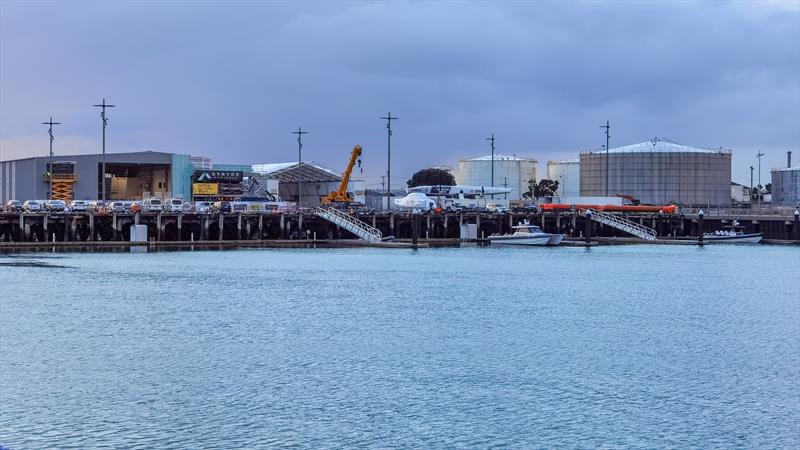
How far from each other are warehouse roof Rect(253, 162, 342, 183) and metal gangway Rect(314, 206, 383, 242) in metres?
43.9

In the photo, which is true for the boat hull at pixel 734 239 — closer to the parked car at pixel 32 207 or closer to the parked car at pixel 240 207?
the parked car at pixel 240 207

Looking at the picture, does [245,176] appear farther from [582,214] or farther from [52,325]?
[52,325]

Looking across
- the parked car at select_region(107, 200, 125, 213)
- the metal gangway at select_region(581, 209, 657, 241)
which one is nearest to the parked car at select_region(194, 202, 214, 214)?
the parked car at select_region(107, 200, 125, 213)

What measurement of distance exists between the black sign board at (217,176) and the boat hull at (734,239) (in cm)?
5456

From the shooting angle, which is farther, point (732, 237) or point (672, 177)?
point (672, 177)


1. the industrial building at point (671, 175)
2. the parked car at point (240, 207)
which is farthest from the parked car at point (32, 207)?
the industrial building at point (671, 175)

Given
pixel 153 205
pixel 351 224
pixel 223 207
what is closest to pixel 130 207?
pixel 153 205

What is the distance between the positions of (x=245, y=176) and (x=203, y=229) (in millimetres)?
38512

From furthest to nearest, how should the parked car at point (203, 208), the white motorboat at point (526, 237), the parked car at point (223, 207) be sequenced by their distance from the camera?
1. the white motorboat at point (526, 237)
2. the parked car at point (223, 207)
3. the parked car at point (203, 208)

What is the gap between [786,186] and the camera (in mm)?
194125

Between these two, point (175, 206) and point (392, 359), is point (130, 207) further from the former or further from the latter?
point (392, 359)

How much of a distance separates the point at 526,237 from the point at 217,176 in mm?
41931

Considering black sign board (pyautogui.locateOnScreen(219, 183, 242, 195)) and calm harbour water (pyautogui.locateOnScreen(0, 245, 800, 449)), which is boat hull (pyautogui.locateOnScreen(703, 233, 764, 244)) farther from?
black sign board (pyautogui.locateOnScreen(219, 183, 242, 195))

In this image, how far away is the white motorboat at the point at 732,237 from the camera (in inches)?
5044
